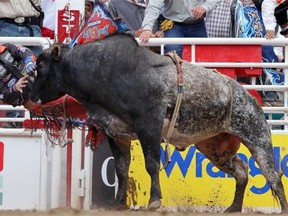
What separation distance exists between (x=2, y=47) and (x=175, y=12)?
78.6 inches

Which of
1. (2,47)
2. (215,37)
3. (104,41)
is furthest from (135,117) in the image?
(215,37)

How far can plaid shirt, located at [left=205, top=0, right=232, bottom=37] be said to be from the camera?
11422 mm

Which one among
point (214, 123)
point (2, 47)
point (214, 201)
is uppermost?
point (2, 47)

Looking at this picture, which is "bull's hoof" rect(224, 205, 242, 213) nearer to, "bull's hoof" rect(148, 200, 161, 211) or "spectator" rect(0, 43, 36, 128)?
"bull's hoof" rect(148, 200, 161, 211)

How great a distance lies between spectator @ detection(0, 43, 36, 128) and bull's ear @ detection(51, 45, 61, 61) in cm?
38

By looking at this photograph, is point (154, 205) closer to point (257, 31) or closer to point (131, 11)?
point (131, 11)

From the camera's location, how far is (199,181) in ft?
34.9

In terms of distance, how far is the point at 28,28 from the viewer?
443 inches

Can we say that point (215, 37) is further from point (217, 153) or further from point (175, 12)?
point (217, 153)

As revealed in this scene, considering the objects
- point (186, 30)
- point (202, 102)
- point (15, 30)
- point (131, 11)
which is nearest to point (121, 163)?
point (202, 102)

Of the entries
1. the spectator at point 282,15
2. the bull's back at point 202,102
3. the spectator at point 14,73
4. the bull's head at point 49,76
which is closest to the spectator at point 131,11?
the spectator at point 282,15

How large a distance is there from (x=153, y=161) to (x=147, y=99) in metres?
0.55

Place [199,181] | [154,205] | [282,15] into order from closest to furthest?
[154,205] < [199,181] < [282,15]

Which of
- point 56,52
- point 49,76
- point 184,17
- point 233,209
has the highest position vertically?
point 184,17
